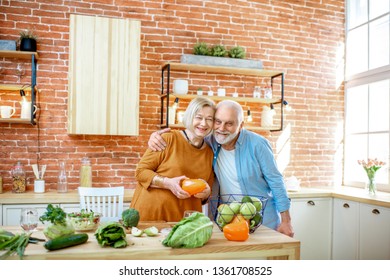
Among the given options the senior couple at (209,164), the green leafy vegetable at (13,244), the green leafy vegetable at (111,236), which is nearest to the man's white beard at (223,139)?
the senior couple at (209,164)

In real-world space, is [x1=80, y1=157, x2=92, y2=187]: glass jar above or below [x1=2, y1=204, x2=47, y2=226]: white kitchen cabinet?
above

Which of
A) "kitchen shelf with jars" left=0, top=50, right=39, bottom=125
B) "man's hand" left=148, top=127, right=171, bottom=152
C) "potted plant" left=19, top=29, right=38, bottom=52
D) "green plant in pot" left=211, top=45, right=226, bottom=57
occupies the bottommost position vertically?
"man's hand" left=148, top=127, right=171, bottom=152

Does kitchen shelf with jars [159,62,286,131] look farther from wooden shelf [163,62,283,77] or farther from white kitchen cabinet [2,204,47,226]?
white kitchen cabinet [2,204,47,226]

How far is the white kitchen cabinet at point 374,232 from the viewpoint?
11.6 feet

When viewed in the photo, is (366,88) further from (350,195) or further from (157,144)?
(157,144)

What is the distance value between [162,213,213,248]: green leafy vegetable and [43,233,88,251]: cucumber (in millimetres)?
350

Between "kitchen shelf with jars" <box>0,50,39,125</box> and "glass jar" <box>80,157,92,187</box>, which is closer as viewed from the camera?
"kitchen shelf with jars" <box>0,50,39,125</box>

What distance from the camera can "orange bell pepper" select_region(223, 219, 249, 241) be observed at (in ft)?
5.90

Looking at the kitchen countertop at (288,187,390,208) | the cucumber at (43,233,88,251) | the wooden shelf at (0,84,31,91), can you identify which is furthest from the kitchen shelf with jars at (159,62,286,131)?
the cucumber at (43,233,88,251)

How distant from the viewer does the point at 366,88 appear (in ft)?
15.7

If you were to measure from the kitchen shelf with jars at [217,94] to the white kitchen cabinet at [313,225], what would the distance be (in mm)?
896

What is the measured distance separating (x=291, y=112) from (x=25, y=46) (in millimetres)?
3022

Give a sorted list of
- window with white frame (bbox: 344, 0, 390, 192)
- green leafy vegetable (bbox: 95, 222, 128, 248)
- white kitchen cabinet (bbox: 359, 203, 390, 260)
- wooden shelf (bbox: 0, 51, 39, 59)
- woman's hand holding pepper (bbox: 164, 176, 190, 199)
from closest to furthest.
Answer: green leafy vegetable (bbox: 95, 222, 128, 248) → woman's hand holding pepper (bbox: 164, 176, 190, 199) → white kitchen cabinet (bbox: 359, 203, 390, 260) → wooden shelf (bbox: 0, 51, 39, 59) → window with white frame (bbox: 344, 0, 390, 192)

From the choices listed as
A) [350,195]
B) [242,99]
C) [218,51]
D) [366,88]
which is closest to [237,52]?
[218,51]
